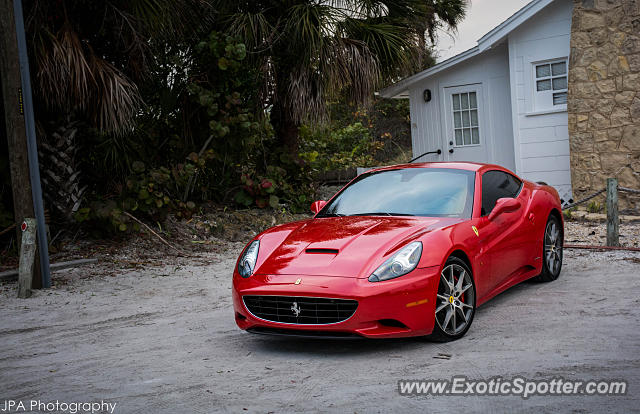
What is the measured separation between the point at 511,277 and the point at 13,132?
5.89 metres

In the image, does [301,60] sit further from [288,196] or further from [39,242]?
[39,242]

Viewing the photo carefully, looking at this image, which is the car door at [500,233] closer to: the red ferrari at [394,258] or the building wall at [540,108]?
the red ferrari at [394,258]

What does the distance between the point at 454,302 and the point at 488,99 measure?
11.3 meters

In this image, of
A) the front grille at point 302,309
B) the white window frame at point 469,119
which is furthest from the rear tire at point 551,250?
the white window frame at point 469,119

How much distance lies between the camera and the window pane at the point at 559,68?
46.9 feet

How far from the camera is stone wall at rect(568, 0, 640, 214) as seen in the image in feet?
42.1

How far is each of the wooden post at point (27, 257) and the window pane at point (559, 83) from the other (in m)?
10.6

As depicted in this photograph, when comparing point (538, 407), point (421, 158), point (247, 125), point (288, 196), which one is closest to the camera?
point (538, 407)

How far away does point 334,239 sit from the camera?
529 cm

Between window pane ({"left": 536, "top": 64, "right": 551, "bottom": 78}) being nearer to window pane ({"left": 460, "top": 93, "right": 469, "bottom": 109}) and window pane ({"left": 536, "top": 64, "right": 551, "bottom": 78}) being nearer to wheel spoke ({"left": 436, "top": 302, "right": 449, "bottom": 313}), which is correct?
window pane ({"left": 460, "top": 93, "right": 469, "bottom": 109})

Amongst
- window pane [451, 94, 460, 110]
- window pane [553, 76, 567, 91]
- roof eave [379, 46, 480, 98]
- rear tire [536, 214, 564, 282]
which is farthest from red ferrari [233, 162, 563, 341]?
window pane [451, 94, 460, 110]

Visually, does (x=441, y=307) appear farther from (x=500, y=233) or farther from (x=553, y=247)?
(x=553, y=247)

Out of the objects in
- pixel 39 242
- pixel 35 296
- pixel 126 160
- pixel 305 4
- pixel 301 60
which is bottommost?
pixel 35 296

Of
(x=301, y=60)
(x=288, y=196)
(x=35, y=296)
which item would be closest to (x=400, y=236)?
(x=35, y=296)
